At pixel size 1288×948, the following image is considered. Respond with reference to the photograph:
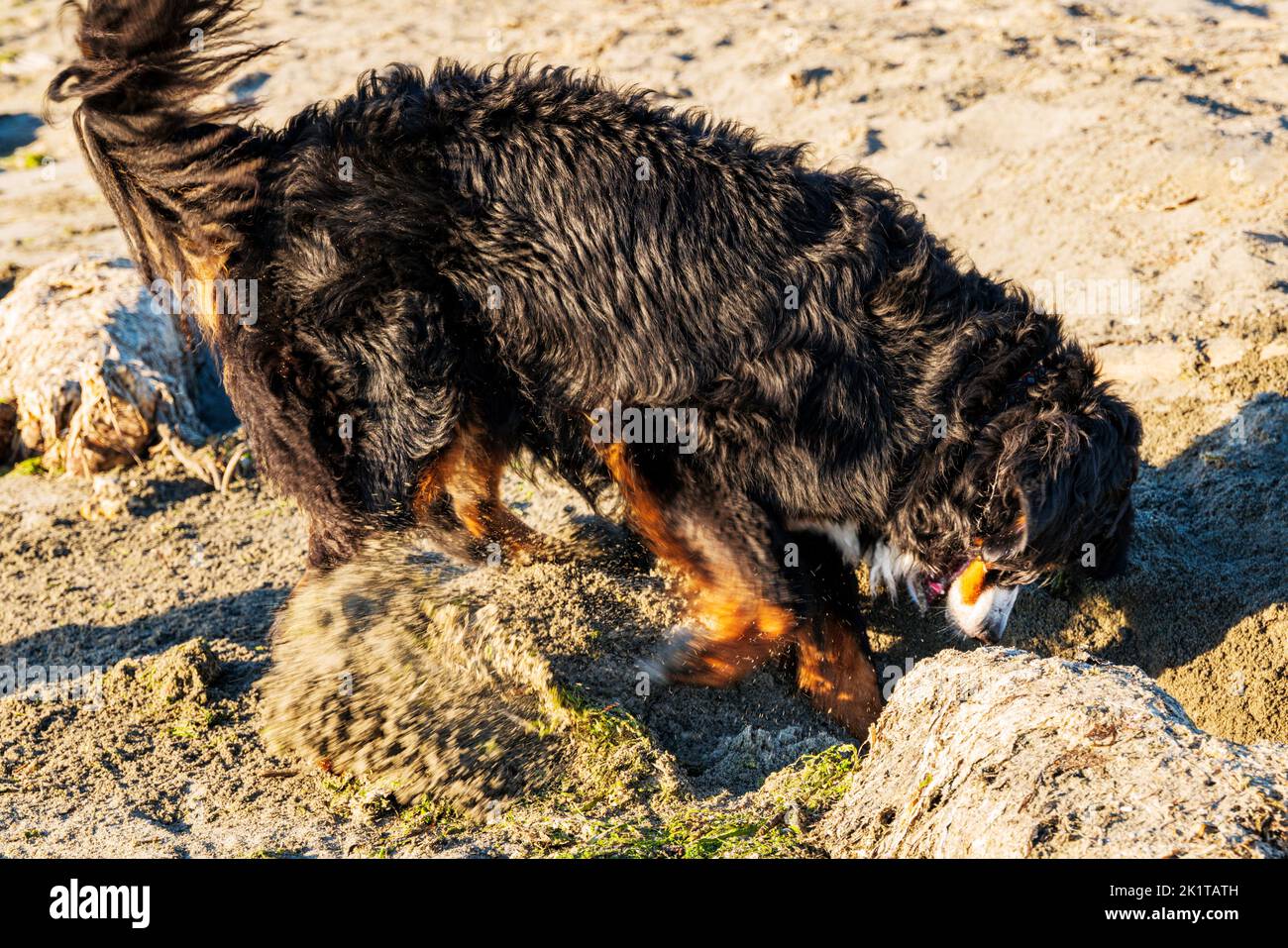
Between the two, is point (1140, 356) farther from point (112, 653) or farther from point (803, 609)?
point (112, 653)

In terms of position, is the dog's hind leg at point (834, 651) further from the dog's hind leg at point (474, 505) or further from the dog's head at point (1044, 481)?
the dog's hind leg at point (474, 505)

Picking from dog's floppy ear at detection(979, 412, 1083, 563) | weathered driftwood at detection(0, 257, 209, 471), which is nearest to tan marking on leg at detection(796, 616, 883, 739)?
dog's floppy ear at detection(979, 412, 1083, 563)

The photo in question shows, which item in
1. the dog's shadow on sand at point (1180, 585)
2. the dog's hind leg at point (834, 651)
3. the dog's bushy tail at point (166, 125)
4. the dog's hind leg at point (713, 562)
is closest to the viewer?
the dog's bushy tail at point (166, 125)

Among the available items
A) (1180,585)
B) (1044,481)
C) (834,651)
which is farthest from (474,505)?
(1180,585)

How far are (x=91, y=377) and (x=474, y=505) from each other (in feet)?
9.17

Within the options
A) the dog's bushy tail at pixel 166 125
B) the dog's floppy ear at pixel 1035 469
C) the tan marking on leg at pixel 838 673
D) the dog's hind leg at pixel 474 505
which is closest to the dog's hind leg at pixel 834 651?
the tan marking on leg at pixel 838 673

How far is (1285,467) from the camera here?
17.3ft

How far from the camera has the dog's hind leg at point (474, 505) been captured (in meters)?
4.21

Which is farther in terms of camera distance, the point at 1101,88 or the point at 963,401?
the point at 1101,88

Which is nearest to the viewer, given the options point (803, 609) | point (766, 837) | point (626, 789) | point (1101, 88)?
point (766, 837)

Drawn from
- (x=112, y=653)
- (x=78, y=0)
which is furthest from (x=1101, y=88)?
(x=112, y=653)

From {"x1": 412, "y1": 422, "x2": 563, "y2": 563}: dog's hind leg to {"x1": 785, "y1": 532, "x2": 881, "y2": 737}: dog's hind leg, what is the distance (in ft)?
4.20

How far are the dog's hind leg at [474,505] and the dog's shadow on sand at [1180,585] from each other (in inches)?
65.7

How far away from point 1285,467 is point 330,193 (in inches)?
177
